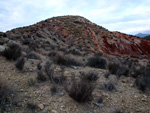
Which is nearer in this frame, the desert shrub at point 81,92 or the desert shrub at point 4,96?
the desert shrub at point 4,96

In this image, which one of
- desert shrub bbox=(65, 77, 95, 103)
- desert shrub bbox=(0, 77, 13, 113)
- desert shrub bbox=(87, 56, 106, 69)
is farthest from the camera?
desert shrub bbox=(87, 56, 106, 69)

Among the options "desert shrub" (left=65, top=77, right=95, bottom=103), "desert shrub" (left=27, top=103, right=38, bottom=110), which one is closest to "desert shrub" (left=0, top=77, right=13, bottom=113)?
"desert shrub" (left=27, top=103, right=38, bottom=110)

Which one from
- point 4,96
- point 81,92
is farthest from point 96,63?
point 4,96

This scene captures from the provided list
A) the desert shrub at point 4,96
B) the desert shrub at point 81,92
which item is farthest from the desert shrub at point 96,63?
the desert shrub at point 4,96

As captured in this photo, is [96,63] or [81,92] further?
[96,63]

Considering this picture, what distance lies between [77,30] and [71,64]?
2509 centimetres

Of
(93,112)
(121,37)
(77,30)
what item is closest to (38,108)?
(93,112)

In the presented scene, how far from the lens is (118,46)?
30.4m

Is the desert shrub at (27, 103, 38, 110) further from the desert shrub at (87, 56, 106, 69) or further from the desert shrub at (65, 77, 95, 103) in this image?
the desert shrub at (87, 56, 106, 69)

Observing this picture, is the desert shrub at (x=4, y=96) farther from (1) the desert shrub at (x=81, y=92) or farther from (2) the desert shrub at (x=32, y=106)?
(1) the desert shrub at (x=81, y=92)

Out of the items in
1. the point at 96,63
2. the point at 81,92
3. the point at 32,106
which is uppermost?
the point at 96,63

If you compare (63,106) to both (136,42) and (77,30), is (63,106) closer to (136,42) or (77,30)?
(77,30)

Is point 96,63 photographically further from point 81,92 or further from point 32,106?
point 32,106

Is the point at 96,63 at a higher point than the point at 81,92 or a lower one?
higher
